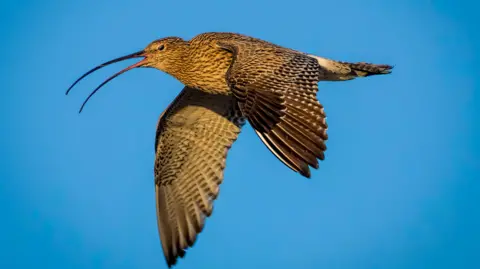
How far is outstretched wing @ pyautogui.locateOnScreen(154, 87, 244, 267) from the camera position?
43.9ft

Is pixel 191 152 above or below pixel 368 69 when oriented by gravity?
below

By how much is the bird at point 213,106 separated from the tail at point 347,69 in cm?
1

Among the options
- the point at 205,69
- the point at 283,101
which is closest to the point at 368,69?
the point at 205,69

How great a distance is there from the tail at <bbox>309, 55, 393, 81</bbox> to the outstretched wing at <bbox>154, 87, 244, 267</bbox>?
140 centimetres

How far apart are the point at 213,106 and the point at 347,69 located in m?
1.90

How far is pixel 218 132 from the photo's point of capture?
13742 mm

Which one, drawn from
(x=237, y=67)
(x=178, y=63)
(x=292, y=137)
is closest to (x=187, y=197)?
(x=178, y=63)

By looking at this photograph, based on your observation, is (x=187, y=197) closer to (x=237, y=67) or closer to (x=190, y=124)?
(x=190, y=124)

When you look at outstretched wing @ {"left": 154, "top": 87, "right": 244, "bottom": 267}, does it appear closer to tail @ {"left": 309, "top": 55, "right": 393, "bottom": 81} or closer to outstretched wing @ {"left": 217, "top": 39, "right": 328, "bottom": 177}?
tail @ {"left": 309, "top": 55, "right": 393, "bottom": 81}

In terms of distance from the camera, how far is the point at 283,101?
10.8 metres

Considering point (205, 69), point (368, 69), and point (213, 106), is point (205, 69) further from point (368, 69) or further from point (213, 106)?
point (368, 69)

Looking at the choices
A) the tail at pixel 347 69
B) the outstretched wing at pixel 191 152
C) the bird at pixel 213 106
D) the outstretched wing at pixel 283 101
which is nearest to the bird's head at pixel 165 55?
the bird at pixel 213 106

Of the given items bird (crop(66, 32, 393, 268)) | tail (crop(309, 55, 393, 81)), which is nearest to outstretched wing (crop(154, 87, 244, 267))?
bird (crop(66, 32, 393, 268))

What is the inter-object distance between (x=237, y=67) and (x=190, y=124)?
100 inches
